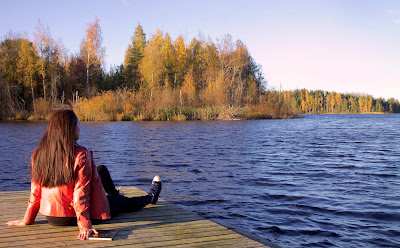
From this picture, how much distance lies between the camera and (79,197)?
3.85 metres

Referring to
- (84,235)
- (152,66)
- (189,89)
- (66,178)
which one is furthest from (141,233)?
(152,66)

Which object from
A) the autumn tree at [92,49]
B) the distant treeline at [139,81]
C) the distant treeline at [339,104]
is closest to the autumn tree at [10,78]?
the distant treeline at [139,81]

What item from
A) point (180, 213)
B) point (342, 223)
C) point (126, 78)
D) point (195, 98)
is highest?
point (126, 78)

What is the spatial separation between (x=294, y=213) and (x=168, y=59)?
50683 millimetres

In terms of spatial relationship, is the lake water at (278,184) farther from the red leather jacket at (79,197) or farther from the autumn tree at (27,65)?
the autumn tree at (27,65)

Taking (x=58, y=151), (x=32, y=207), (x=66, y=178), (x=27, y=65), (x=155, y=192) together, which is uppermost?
(x=27, y=65)

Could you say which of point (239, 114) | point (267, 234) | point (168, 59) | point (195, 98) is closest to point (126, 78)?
point (168, 59)

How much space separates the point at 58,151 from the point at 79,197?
20.8 inches

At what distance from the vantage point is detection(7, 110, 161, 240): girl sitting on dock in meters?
3.80

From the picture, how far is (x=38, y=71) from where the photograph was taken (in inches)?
1838

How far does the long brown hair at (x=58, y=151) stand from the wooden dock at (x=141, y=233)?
1.98 ft

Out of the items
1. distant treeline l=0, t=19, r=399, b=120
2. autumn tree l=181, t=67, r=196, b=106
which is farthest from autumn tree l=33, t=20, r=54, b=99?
autumn tree l=181, t=67, r=196, b=106

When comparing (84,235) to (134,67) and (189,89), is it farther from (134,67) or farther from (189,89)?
(134,67)

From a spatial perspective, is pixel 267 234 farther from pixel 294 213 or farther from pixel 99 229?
pixel 99 229
